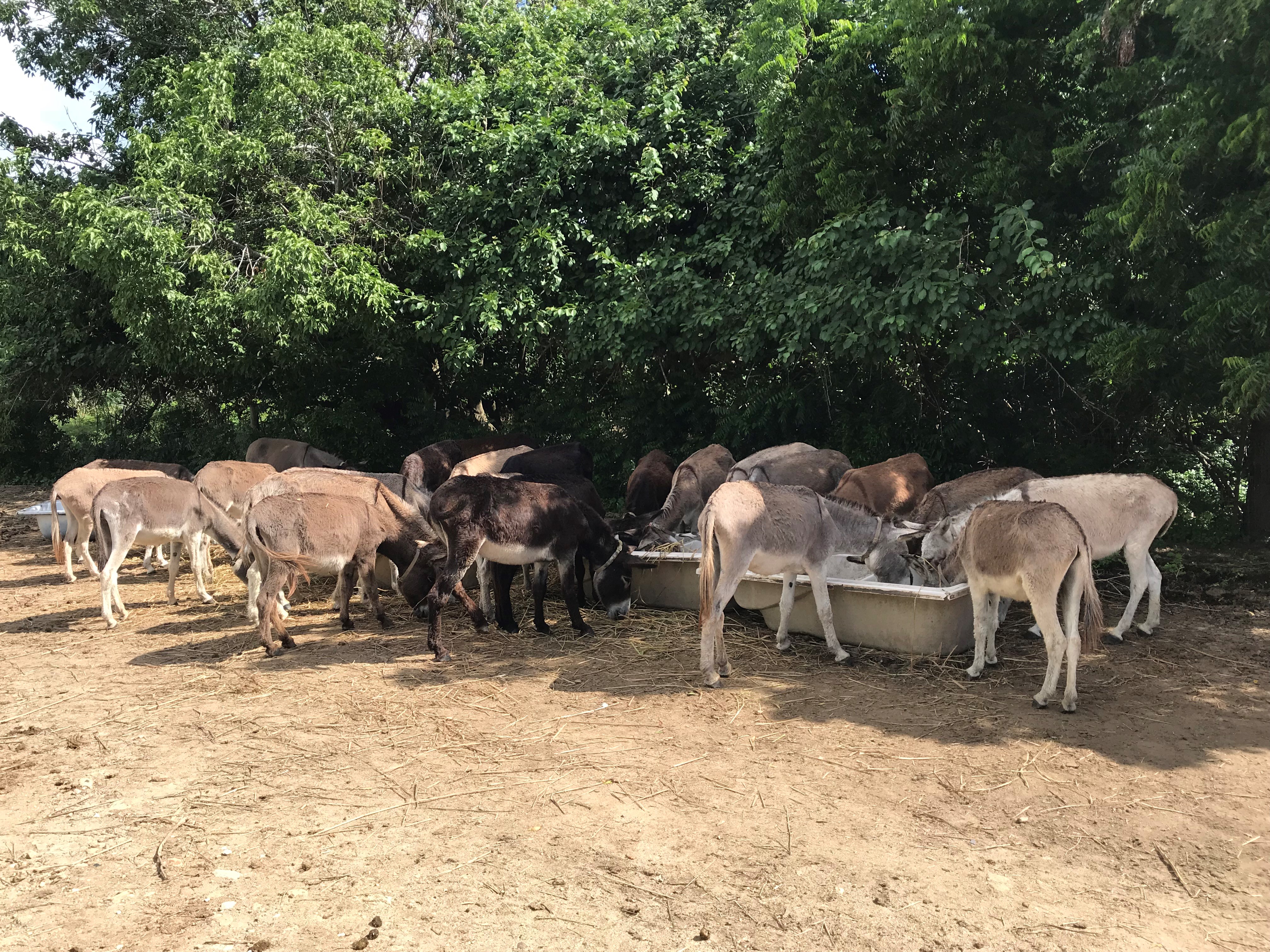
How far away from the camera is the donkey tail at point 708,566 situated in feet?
23.1

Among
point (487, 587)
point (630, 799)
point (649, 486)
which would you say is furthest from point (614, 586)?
point (630, 799)

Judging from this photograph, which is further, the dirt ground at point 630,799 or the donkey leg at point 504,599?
the donkey leg at point 504,599

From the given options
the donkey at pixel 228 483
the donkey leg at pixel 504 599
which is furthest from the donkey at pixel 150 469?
the donkey leg at pixel 504 599

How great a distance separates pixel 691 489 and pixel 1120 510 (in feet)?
13.2

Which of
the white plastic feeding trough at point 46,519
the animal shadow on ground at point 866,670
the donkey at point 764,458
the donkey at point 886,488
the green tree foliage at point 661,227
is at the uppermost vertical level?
the green tree foliage at point 661,227

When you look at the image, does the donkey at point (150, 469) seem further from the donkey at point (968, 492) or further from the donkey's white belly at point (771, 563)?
the donkey at point (968, 492)

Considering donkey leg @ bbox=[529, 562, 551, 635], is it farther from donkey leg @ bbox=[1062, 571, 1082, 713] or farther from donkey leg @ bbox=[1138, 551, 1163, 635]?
donkey leg @ bbox=[1138, 551, 1163, 635]

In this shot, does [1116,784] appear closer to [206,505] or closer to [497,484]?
[497,484]

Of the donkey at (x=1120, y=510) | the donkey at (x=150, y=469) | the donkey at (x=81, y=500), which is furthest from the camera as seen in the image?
the donkey at (x=150, y=469)

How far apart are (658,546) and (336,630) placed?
3.08 metres

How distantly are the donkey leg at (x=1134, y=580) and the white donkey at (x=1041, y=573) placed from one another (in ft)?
3.43

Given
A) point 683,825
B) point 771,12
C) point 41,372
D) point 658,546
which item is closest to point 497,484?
point 658,546

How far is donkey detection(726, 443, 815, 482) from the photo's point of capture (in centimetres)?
1023

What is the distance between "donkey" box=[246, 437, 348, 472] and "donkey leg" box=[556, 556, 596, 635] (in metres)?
6.52
